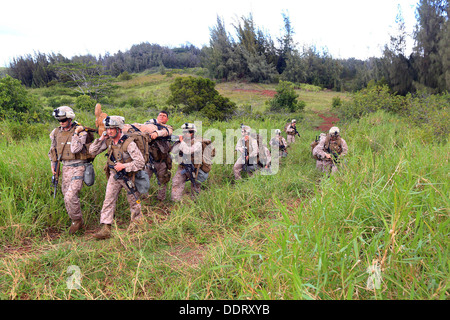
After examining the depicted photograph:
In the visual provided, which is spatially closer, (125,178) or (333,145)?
(125,178)

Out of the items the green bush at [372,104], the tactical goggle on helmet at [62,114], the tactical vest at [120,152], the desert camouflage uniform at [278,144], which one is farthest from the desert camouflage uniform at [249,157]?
the green bush at [372,104]

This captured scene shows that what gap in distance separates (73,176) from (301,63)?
92.6 feet

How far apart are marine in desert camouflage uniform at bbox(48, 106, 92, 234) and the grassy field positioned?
341 millimetres

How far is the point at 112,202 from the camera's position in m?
3.86

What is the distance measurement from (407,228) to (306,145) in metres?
7.10

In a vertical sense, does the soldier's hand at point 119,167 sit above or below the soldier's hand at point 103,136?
below

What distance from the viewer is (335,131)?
233 inches

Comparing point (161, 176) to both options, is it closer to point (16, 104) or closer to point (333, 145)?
point (333, 145)

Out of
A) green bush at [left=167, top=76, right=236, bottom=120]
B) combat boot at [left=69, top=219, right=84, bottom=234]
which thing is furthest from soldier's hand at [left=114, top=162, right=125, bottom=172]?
green bush at [left=167, top=76, right=236, bottom=120]

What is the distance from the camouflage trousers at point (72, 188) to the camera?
3.80 m

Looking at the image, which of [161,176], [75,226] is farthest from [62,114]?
[161,176]

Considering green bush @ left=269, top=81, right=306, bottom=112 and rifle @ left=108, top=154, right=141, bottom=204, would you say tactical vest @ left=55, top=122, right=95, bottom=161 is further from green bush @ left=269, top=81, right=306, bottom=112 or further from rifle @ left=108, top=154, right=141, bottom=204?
green bush @ left=269, top=81, right=306, bottom=112

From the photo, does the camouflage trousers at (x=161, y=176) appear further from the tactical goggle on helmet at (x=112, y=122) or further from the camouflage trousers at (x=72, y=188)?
the tactical goggle on helmet at (x=112, y=122)
